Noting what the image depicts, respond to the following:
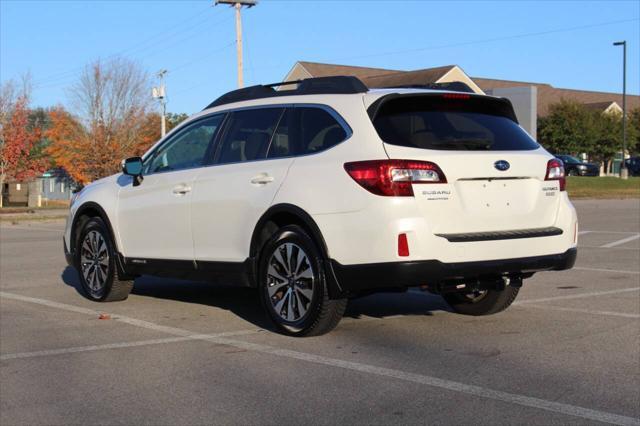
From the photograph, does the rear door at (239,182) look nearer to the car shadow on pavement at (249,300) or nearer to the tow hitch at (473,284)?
the car shadow on pavement at (249,300)

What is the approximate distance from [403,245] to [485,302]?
195cm

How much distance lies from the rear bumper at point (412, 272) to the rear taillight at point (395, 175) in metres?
0.52

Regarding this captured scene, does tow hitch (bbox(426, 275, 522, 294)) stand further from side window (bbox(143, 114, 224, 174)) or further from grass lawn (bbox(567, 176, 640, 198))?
grass lawn (bbox(567, 176, 640, 198))

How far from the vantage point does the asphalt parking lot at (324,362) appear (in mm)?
4555

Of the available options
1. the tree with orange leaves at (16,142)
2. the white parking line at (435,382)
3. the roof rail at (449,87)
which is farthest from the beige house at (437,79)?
the white parking line at (435,382)

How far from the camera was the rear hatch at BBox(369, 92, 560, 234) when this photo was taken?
5996 mm

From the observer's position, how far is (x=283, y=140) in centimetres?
681

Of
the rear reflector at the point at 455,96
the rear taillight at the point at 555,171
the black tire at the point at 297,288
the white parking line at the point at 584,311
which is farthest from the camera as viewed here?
the white parking line at the point at 584,311

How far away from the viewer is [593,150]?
65062 millimetres

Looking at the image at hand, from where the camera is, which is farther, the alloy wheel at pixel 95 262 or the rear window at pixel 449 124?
the alloy wheel at pixel 95 262

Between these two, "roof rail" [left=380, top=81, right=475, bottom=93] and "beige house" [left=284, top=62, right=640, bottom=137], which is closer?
"roof rail" [left=380, top=81, right=475, bottom=93]

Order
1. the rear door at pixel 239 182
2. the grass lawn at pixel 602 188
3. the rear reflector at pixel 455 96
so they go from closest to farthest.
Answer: the rear reflector at pixel 455 96 → the rear door at pixel 239 182 → the grass lawn at pixel 602 188

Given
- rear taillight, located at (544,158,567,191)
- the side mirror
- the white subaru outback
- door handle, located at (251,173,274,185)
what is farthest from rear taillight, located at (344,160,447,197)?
the side mirror

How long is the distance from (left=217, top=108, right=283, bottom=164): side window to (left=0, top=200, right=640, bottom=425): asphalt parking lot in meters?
1.47
